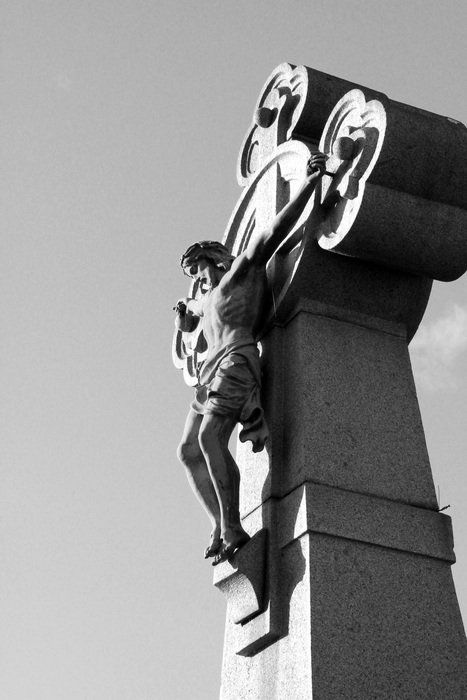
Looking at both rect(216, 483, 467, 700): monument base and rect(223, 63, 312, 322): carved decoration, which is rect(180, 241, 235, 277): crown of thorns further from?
rect(216, 483, 467, 700): monument base

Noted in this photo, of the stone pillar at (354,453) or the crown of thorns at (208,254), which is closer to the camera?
the stone pillar at (354,453)

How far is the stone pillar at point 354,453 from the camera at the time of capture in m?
7.23

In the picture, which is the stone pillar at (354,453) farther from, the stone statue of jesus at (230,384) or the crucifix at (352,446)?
the stone statue of jesus at (230,384)

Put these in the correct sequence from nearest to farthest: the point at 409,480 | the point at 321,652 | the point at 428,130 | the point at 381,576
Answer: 1. the point at 321,652
2. the point at 381,576
3. the point at 409,480
4. the point at 428,130

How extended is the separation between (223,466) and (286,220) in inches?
77.4

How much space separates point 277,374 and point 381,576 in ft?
6.24

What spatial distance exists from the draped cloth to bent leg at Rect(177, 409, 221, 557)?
5.9 inches

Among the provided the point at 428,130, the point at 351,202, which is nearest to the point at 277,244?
the point at 351,202

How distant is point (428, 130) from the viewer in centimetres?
866

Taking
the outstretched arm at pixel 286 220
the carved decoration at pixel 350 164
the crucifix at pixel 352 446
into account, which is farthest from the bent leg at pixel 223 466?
the carved decoration at pixel 350 164

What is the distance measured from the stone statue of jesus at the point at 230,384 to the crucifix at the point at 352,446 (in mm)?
171

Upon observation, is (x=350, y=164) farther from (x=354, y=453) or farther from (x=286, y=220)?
(x=354, y=453)

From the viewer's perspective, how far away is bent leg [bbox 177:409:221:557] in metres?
8.29

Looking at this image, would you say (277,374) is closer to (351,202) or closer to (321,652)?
(351,202)
